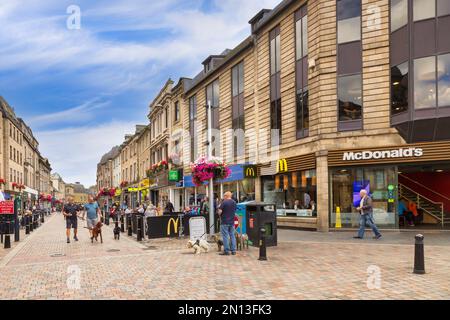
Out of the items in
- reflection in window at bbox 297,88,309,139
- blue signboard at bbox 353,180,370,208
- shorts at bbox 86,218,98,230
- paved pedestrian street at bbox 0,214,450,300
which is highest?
reflection in window at bbox 297,88,309,139

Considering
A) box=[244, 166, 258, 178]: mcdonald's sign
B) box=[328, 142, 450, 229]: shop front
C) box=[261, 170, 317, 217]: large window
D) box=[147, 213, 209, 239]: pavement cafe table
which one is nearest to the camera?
box=[147, 213, 209, 239]: pavement cafe table

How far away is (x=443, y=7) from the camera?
596 inches

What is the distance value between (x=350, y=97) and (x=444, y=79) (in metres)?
3.55

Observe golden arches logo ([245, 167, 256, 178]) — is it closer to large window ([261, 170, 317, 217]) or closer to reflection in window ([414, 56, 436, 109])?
large window ([261, 170, 317, 217])

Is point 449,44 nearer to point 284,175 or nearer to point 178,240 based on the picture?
point 284,175

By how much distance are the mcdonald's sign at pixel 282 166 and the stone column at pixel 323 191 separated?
2.72 metres

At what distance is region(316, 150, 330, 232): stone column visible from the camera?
17.4m

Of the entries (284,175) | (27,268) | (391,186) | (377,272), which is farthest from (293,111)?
(27,268)

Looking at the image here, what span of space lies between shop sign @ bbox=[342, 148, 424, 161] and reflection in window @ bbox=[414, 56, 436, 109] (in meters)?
1.74

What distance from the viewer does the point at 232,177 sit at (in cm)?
2547

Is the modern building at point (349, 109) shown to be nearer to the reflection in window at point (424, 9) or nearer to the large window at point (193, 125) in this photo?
the reflection in window at point (424, 9)

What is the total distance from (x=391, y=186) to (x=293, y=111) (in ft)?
19.3

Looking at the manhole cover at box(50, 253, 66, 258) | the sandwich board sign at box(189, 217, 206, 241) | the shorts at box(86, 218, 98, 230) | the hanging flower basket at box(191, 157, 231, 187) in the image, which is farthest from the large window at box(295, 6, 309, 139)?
the manhole cover at box(50, 253, 66, 258)

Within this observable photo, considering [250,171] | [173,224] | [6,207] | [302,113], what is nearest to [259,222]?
[173,224]
